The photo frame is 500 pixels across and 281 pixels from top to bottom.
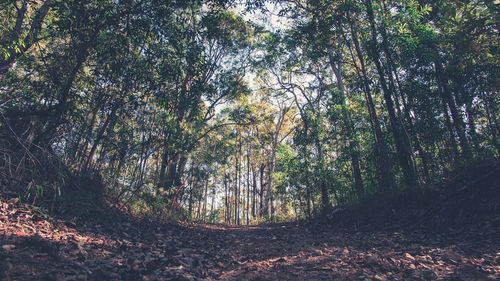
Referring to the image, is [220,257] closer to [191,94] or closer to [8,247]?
[8,247]

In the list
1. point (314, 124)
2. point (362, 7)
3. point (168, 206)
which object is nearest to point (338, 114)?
point (314, 124)

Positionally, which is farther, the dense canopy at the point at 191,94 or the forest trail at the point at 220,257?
the dense canopy at the point at 191,94

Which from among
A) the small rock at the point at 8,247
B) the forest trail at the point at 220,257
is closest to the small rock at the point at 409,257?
the forest trail at the point at 220,257

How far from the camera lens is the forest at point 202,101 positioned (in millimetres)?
4637

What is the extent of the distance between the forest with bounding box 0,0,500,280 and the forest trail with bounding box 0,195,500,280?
0.15 m

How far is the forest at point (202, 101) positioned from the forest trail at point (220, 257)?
0.50ft

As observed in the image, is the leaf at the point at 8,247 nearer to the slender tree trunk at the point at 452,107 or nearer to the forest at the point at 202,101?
the forest at the point at 202,101

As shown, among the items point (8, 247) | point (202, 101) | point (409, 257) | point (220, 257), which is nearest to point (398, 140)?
point (409, 257)

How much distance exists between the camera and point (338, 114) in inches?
402

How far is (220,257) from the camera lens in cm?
437

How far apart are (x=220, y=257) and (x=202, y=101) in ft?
23.2

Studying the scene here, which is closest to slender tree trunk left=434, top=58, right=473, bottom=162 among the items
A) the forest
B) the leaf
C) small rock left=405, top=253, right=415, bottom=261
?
the forest

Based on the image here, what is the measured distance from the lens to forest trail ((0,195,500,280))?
2.74 m

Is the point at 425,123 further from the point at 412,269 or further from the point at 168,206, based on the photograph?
the point at 168,206
